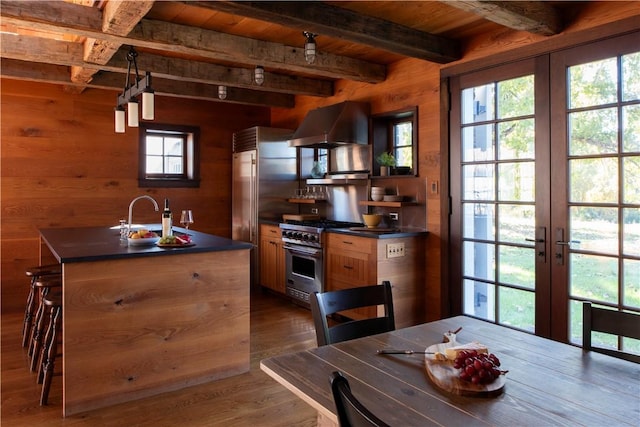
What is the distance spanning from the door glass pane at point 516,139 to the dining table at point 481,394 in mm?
2102

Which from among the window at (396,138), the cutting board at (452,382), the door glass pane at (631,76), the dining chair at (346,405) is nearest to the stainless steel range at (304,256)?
the window at (396,138)

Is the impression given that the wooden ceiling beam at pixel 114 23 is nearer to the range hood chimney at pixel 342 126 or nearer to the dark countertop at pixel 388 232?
the range hood chimney at pixel 342 126

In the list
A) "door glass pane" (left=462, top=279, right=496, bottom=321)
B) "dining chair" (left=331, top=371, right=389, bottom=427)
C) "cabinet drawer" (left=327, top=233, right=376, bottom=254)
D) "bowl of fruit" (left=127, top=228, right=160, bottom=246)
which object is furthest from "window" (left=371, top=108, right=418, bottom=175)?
"dining chair" (left=331, top=371, right=389, bottom=427)

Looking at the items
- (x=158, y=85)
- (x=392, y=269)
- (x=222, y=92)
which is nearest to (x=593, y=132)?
(x=392, y=269)

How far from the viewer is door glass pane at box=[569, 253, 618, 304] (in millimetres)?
2926

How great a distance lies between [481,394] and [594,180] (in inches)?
93.6

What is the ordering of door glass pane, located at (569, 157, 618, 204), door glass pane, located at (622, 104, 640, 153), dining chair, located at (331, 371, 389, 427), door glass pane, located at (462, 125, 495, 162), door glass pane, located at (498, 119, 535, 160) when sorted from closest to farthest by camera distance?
dining chair, located at (331, 371, 389, 427)
door glass pane, located at (622, 104, 640, 153)
door glass pane, located at (569, 157, 618, 204)
door glass pane, located at (498, 119, 535, 160)
door glass pane, located at (462, 125, 495, 162)

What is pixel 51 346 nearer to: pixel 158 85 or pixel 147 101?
pixel 147 101

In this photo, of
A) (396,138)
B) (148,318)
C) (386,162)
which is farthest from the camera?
(396,138)

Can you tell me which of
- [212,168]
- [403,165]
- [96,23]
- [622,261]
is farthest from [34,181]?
[622,261]

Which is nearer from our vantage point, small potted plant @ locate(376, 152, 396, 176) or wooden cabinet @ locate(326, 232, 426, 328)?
wooden cabinet @ locate(326, 232, 426, 328)

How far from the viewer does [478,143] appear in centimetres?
378

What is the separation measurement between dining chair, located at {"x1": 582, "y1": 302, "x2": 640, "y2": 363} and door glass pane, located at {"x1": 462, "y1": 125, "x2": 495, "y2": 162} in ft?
7.24

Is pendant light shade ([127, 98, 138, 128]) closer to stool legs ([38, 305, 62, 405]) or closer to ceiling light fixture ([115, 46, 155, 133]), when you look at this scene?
ceiling light fixture ([115, 46, 155, 133])
